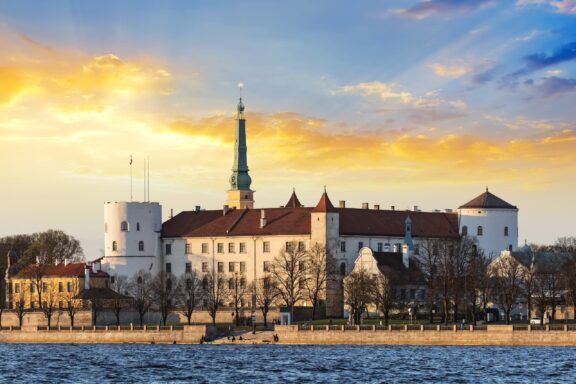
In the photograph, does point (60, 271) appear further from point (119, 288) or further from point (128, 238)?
point (128, 238)

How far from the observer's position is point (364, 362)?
347 ft

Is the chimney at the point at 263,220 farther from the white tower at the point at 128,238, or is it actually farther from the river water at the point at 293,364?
the river water at the point at 293,364

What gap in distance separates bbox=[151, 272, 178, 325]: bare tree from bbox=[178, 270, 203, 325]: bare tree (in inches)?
36.2

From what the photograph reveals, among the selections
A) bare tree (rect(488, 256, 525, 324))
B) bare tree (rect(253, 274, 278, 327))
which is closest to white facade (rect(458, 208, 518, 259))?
bare tree (rect(488, 256, 525, 324))

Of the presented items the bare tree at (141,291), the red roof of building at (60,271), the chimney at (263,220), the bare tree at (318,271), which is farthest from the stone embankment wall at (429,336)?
the red roof of building at (60,271)

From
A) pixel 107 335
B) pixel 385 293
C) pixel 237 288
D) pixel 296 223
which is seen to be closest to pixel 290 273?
pixel 237 288

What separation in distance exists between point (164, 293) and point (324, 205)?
65.3ft

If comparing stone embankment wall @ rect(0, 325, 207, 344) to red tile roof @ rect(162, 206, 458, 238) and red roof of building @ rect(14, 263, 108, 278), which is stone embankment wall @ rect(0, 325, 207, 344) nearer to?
red roof of building @ rect(14, 263, 108, 278)

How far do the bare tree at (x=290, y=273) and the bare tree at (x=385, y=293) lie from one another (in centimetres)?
909

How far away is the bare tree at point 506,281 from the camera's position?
139m

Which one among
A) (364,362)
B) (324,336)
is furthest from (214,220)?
(364,362)

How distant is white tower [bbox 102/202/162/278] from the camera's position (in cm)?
17475

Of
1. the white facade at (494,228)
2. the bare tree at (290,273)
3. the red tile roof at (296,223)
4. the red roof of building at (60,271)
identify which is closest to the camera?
the bare tree at (290,273)

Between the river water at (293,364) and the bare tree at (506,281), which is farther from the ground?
the bare tree at (506,281)
